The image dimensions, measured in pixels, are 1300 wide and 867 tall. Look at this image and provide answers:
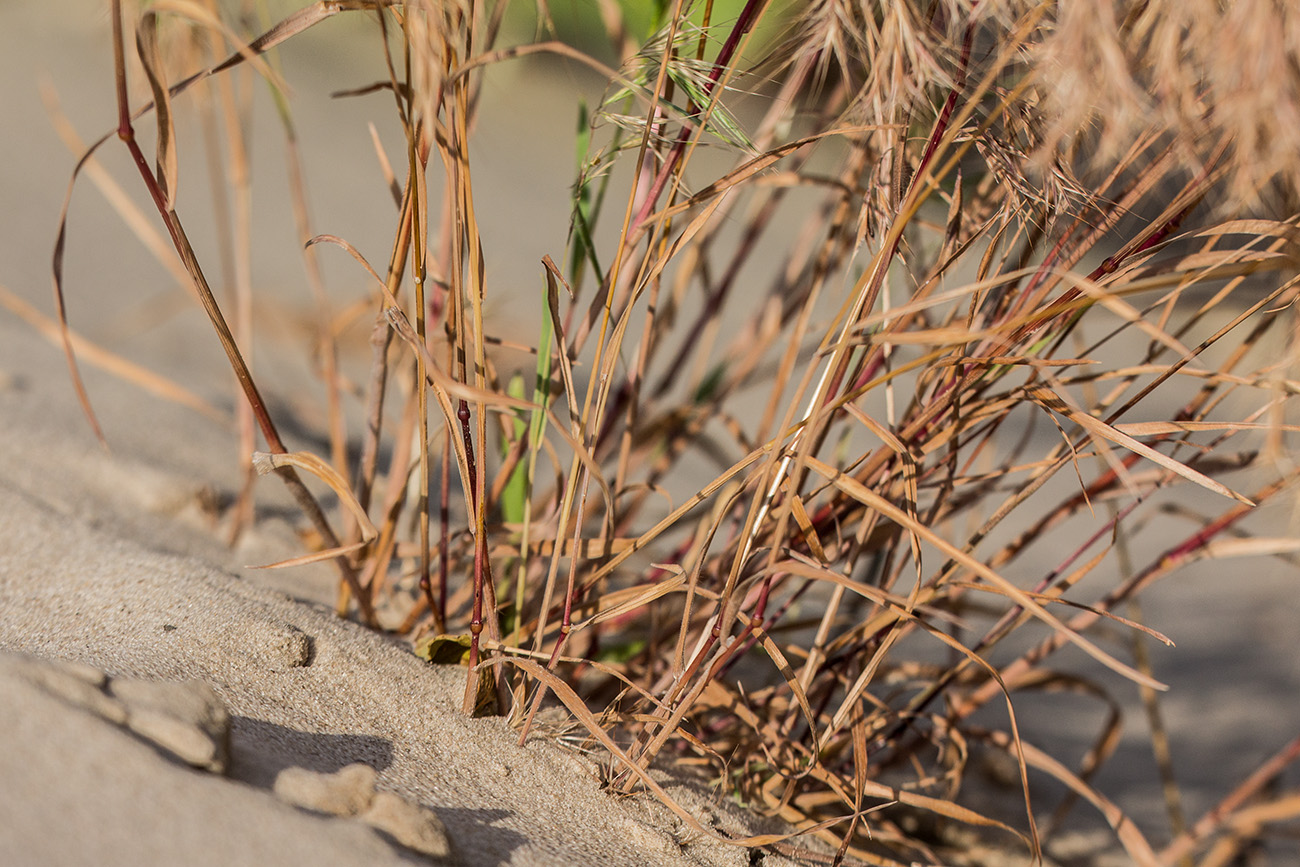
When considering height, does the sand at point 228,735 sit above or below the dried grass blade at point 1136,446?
below

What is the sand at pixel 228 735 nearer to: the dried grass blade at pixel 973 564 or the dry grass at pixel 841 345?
the dry grass at pixel 841 345

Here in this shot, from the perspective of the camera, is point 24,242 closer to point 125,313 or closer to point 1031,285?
point 125,313

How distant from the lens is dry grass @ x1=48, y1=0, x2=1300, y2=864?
1.59 feet

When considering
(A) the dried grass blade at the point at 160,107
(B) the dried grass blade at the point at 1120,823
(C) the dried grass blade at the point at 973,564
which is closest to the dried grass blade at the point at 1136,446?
(C) the dried grass blade at the point at 973,564

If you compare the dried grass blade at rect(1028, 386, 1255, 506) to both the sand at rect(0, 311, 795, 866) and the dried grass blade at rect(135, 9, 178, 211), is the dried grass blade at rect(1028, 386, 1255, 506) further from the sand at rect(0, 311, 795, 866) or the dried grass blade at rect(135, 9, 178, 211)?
the dried grass blade at rect(135, 9, 178, 211)

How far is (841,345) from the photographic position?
1.60ft

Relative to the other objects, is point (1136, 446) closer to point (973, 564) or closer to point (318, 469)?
point (973, 564)

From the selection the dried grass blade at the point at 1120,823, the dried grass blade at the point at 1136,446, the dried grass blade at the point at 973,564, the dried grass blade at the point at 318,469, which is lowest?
the dried grass blade at the point at 1120,823

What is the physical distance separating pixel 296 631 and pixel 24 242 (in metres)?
2.30

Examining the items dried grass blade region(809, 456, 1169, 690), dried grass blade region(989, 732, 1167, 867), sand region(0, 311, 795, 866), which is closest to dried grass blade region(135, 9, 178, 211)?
sand region(0, 311, 795, 866)

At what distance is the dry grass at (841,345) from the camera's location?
19.1 inches

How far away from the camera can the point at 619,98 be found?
61cm

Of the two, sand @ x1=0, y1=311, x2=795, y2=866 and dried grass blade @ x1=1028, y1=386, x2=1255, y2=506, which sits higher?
→ dried grass blade @ x1=1028, y1=386, x2=1255, y2=506

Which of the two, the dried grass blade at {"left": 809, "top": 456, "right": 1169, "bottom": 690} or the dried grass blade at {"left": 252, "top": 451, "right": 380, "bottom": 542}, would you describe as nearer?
the dried grass blade at {"left": 809, "top": 456, "right": 1169, "bottom": 690}
